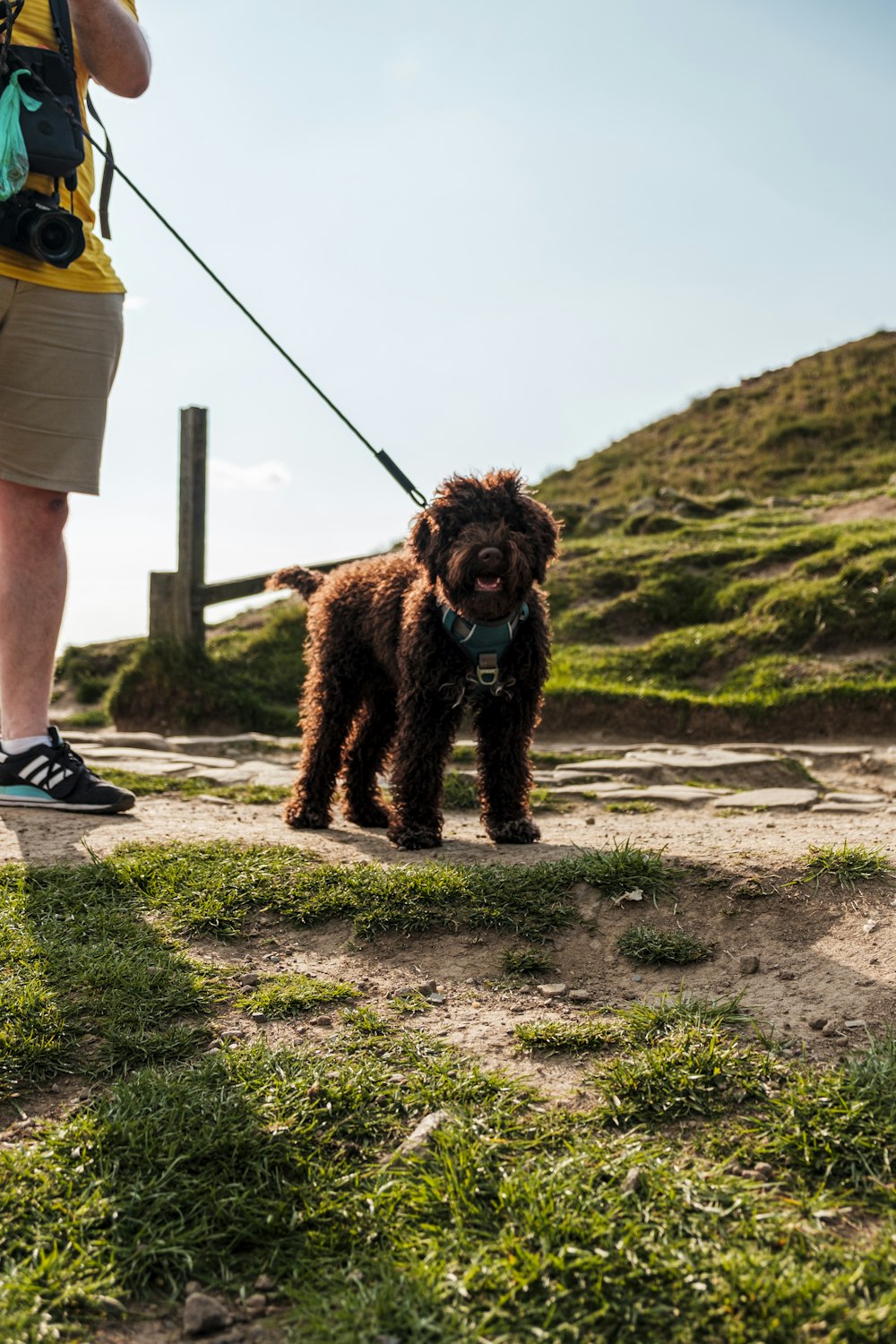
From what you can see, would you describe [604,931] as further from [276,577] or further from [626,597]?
[626,597]

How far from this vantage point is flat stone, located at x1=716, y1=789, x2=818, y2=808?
6371 millimetres

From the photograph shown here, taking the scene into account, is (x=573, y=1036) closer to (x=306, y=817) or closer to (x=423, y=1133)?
(x=423, y=1133)

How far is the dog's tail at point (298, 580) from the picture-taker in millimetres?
6684

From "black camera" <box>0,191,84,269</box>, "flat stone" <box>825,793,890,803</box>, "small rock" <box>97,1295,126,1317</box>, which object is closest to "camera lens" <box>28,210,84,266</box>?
"black camera" <box>0,191,84,269</box>

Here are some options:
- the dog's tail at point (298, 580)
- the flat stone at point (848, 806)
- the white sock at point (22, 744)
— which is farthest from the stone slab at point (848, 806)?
the white sock at point (22, 744)

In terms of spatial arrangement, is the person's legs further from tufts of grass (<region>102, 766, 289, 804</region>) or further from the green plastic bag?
tufts of grass (<region>102, 766, 289, 804</region>)

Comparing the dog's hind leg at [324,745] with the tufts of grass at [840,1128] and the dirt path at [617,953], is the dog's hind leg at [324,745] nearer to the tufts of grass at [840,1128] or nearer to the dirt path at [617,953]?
the dirt path at [617,953]

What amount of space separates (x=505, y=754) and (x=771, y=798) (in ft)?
6.55

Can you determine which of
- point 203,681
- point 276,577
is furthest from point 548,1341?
point 203,681

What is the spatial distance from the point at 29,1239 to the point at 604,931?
2096 mm

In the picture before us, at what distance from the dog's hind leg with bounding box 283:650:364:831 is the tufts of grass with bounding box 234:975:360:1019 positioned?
8.29ft

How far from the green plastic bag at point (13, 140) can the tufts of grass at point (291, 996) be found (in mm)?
3379

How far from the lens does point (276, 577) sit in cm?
680

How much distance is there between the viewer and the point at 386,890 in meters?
4.05
